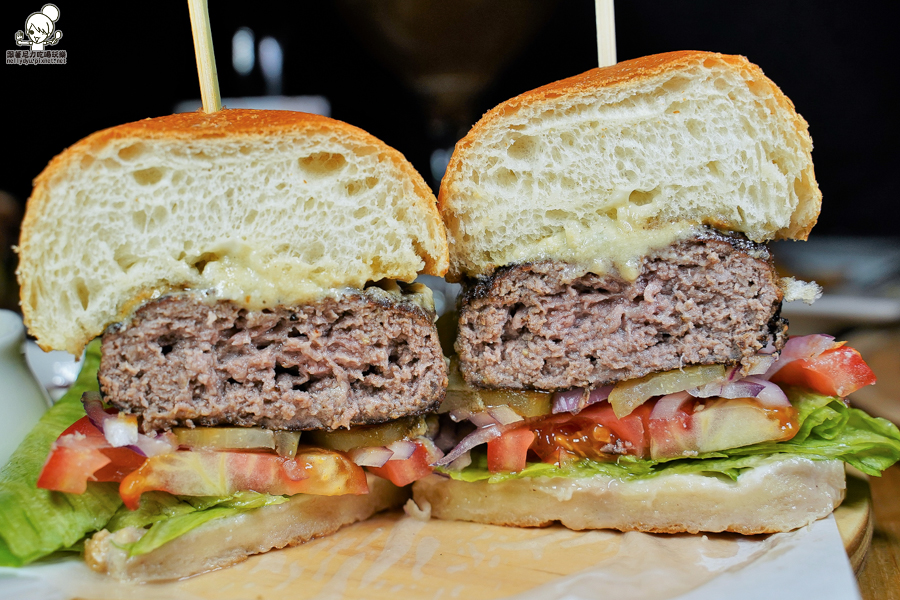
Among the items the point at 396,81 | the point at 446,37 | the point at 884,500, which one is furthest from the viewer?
the point at 396,81

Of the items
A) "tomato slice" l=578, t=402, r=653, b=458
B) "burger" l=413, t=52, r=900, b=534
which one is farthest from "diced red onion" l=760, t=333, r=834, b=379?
"tomato slice" l=578, t=402, r=653, b=458

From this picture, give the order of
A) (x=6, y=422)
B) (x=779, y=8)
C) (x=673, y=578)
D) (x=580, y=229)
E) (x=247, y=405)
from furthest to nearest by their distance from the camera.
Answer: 1. (x=779, y=8)
2. (x=6, y=422)
3. (x=580, y=229)
4. (x=247, y=405)
5. (x=673, y=578)

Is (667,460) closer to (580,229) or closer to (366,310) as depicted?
(580,229)

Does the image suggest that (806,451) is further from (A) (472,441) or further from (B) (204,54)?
(B) (204,54)

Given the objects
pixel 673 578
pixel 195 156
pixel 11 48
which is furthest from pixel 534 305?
pixel 11 48

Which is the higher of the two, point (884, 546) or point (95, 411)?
point (95, 411)

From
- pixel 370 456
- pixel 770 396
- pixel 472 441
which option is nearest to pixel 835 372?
pixel 770 396
